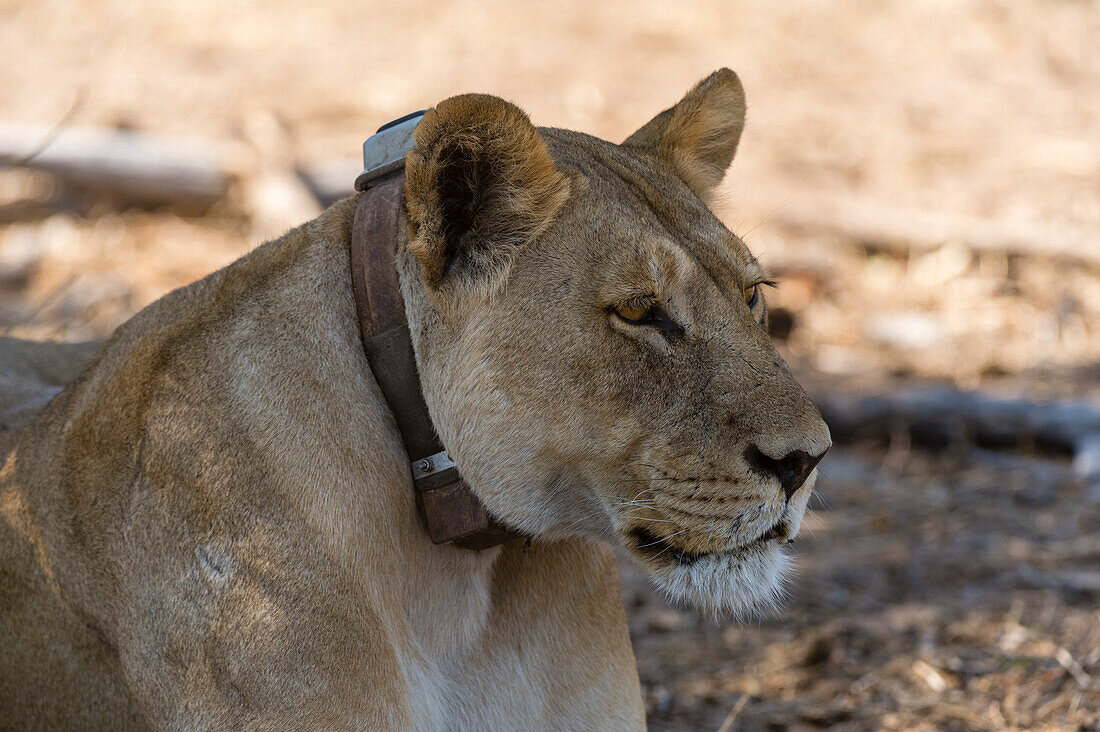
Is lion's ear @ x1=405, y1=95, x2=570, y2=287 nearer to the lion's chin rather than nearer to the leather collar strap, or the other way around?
the leather collar strap

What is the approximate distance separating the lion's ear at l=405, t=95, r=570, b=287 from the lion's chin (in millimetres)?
753

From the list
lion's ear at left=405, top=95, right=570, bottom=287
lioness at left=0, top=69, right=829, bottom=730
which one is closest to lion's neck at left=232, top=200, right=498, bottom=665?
lioness at left=0, top=69, right=829, bottom=730

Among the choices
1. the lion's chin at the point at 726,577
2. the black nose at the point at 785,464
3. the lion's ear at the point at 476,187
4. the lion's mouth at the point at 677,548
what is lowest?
the lion's chin at the point at 726,577

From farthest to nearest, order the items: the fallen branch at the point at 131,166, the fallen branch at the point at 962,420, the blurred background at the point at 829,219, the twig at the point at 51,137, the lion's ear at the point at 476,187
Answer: the fallen branch at the point at 131,166 → the fallen branch at the point at 962,420 → the blurred background at the point at 829,219 → the twig at the point at 51,137 → the lion's ear at the point at 476,187

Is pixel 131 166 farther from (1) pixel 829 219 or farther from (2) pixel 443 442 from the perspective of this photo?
(2) pixel 443 442

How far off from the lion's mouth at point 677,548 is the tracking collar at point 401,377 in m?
0.28

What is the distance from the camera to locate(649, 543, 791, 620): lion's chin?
2.35 m

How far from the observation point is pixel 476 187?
2.30 metres

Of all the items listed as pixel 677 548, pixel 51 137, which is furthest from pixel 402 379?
pixel 51 137

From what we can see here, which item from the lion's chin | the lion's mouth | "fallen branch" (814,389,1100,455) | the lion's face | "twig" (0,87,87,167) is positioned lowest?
"fallen branch" (814,389,1100,455)

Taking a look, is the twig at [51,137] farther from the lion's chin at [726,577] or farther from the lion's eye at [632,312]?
the lion's chin at [726,577]

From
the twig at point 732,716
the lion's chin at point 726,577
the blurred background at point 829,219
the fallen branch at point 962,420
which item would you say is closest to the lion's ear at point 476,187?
the lion's chin at point 726,577

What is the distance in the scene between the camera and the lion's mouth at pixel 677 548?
2.33 metres

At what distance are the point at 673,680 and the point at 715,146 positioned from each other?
2019 millimetres
